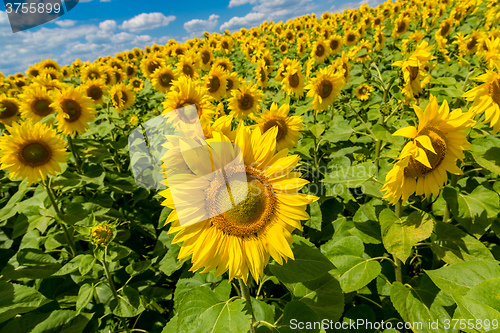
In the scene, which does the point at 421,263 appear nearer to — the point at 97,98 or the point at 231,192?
the point at 231,192

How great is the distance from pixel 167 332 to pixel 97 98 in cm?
491

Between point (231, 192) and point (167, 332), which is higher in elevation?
point (231, 192)

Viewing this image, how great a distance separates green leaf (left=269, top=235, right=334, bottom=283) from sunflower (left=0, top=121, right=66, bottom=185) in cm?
284

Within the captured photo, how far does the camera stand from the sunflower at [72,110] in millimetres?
3641

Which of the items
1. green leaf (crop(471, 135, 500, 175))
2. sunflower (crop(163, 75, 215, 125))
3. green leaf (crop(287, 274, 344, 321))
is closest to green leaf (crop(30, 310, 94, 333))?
green leaf (crop(287, 274, 344, 321))

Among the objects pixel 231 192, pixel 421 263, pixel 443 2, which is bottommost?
pixel 421 263

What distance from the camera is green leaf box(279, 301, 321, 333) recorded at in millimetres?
1620

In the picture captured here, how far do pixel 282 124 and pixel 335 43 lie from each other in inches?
242

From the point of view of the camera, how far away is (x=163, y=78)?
510cm

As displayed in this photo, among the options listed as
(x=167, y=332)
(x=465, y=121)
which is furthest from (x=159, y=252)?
(x=465, y=121)

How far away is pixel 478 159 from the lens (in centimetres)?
223

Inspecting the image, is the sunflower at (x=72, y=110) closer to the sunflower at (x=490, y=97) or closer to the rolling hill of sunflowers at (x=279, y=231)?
the rolling hill of sunflowers at (x=279, y=231)

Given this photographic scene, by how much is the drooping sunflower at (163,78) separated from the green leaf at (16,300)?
13.0 ft

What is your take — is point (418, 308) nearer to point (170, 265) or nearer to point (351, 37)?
point (170, 265)
